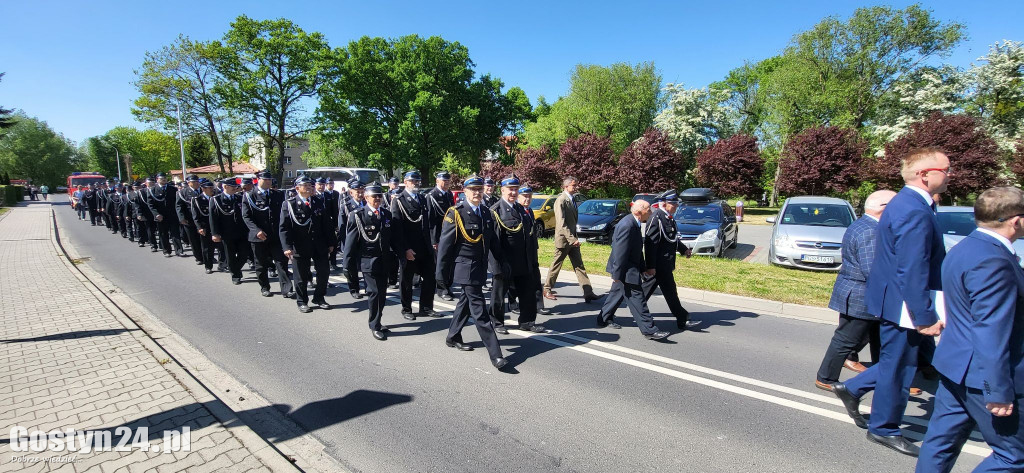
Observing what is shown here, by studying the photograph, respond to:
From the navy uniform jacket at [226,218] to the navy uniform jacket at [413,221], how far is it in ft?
13.7

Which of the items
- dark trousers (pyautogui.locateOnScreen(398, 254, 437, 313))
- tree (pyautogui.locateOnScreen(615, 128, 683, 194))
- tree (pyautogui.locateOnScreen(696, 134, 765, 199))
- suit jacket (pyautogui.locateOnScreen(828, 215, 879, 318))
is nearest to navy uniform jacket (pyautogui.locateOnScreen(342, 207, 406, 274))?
dark trousers (pyautogui.locateOnScreen(398, 254, 437, 313))

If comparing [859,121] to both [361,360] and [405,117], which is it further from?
[361,360]

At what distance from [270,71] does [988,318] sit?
129 ft

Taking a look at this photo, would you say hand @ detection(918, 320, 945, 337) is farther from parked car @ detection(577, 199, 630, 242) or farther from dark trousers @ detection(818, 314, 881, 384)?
parked car @ detection(577, 199, 630, 242)

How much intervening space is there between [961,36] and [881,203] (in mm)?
41956

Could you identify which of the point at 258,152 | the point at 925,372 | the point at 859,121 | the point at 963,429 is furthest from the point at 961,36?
the point at 258,152

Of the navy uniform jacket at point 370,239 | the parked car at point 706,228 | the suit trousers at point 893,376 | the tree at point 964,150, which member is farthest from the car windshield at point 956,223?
the tree at point 964,150

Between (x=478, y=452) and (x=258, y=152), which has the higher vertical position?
(x=258, y=152)

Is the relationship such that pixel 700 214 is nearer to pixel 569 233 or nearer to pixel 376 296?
pixel 569 233

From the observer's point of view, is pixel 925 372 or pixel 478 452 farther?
pixel 925 372

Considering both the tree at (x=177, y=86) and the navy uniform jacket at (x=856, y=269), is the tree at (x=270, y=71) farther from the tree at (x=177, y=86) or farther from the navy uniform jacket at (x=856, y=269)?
the navy uniform jacket at (x=856, y=269)

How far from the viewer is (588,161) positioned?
2998 centimetres

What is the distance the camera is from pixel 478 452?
318 centimetres

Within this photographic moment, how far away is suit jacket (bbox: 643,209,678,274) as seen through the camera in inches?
222
